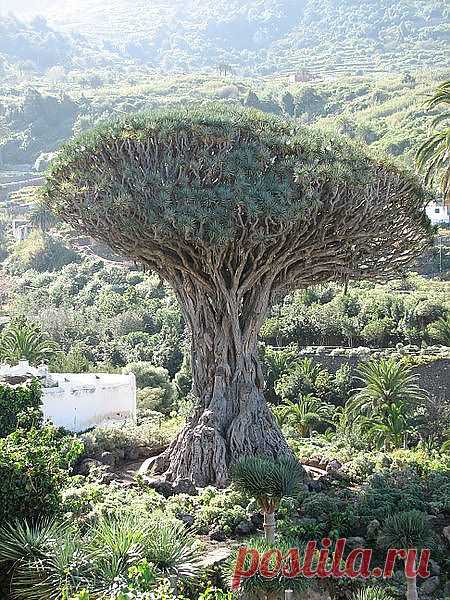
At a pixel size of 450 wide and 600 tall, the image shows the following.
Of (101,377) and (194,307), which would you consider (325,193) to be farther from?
(101,377)

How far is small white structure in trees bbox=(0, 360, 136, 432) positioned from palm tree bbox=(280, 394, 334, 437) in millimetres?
5083

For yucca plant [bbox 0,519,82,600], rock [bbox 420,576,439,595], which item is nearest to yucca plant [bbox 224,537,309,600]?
yucca plant [bbox 0,519,82,600]

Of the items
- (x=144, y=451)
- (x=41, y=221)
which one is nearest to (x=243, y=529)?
(x=144, y=451)

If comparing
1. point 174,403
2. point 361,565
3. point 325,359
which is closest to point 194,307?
point 361,565

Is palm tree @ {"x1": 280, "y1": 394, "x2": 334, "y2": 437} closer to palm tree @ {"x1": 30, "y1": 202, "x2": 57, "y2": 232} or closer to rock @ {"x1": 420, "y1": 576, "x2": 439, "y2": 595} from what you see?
rock @ {"x1": 420, "y1": 576, "x2": 439, "y2": 595}

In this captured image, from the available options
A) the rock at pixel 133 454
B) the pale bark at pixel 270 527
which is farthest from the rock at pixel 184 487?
the pale bark at pixel 270 527

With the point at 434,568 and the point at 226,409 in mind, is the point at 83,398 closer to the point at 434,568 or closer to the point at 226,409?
the point at 226,409

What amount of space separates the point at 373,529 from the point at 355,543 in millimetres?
255

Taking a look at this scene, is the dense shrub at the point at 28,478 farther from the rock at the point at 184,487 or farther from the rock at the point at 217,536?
the rock at the point at 184,487

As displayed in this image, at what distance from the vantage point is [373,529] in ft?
28.1

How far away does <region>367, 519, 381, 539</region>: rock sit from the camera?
28.0 ft

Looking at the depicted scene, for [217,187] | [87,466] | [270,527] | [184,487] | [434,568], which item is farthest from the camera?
[87,466]

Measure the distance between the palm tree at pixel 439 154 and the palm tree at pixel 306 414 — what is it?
752cm

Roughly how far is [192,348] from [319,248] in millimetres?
2400
